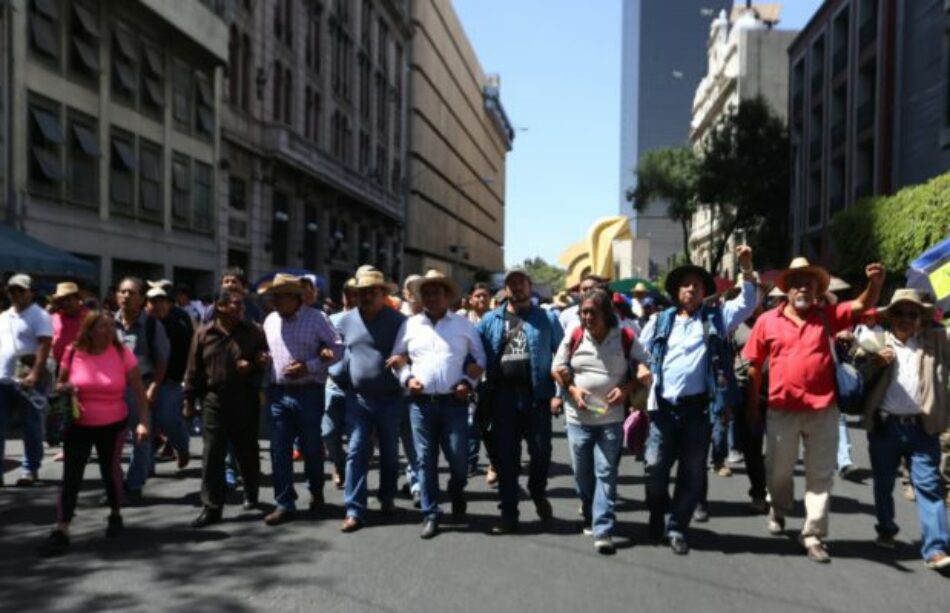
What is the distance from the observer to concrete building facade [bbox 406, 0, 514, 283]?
60.7 m

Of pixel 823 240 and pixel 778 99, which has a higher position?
pixel 778 99

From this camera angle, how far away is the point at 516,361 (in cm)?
657

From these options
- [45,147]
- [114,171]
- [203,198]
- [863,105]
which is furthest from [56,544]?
[863,105]

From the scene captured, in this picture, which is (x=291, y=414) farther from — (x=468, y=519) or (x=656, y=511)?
(x=656, y=511)

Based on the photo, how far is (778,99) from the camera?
58000mm

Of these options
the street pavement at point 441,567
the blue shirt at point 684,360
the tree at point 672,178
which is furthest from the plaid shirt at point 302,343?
the tree at point 672,178

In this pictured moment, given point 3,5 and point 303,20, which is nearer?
point 3,5

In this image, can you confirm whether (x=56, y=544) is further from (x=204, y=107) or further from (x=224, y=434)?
(x=204, y=107)

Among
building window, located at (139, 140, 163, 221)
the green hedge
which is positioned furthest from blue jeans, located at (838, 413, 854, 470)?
building window, located at (139, 140, 163, 221)

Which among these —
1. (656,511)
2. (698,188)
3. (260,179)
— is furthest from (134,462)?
(698,188)

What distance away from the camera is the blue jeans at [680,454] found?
595cm

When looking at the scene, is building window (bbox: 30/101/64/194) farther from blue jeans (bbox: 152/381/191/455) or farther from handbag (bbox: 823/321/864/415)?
handbag (bbox: 823/321/864/415)

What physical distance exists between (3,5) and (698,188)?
115 feet

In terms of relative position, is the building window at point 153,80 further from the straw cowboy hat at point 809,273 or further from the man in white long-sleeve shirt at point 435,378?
the straw cowboy hat at point 809,273
